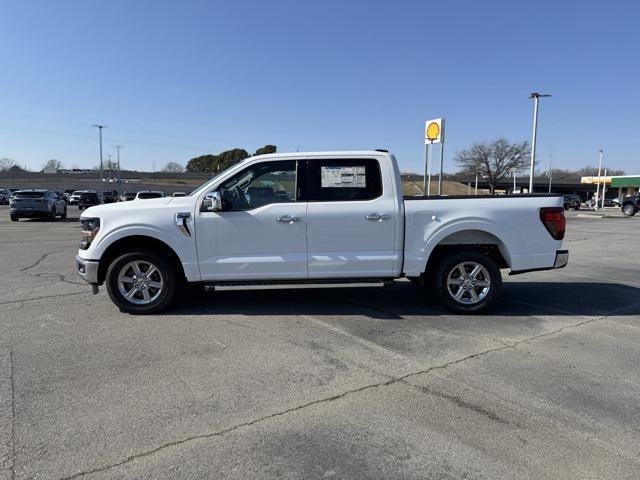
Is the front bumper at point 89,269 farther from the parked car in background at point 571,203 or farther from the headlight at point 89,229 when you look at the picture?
the parked car in background at point 571,203

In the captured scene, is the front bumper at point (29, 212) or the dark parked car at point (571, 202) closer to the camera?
the front bumper at point (29, 212)

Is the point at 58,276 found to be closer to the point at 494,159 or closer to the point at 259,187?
the point at 259,187

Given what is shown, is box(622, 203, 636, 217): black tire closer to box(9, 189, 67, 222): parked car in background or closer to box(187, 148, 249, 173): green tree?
box(9, 189, 67, 222): parked car in background

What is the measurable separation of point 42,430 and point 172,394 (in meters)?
0.92

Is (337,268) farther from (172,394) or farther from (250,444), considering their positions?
(250,444)

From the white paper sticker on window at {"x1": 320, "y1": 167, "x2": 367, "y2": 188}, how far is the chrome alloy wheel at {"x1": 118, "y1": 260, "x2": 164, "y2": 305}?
244 centimetres

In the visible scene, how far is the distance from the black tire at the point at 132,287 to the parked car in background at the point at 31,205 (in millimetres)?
23243

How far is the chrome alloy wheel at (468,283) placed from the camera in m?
6.23

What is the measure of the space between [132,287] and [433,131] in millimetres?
17732

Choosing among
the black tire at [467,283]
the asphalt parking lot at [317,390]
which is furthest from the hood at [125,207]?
the black tire at [467,283]

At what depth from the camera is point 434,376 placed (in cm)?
424

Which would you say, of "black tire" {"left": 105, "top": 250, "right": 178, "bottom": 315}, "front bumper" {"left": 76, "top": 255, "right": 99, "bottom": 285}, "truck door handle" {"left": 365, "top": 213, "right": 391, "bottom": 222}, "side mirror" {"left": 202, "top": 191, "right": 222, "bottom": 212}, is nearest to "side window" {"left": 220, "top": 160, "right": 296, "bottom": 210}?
"side mirror" {"left": 202, "top": 191, "right": 222, "bottom": 212}

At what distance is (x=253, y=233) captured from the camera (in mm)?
5957

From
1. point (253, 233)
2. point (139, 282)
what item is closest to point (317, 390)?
point (253, 233)
